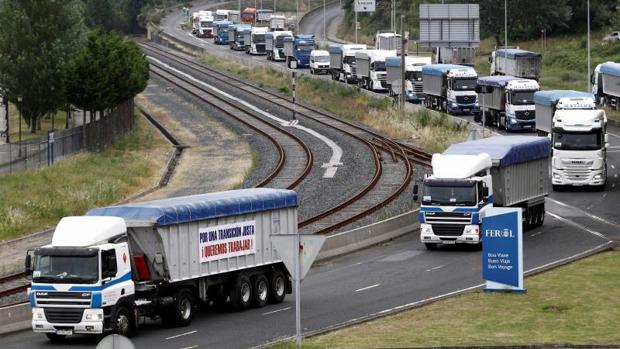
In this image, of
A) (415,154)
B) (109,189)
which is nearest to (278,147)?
(415,154)

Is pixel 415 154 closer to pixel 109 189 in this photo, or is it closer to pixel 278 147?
pixel 278 147

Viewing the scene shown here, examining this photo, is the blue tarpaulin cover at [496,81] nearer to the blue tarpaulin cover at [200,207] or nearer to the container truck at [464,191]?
the container truck at [464,191]

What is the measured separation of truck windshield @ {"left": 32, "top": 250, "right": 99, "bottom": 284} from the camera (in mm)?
29438

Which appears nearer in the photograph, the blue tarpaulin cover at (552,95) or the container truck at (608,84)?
the blue tarpaulin cover at (552,95)

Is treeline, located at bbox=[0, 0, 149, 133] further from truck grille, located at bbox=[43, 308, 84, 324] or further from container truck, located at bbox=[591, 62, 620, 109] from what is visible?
truck grille, located at bbox=[43, 308, 84, 324]

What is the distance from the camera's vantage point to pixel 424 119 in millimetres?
82062

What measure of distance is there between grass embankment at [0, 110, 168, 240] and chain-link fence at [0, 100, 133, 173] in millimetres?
887

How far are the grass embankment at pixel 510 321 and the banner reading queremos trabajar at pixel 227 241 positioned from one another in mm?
4555

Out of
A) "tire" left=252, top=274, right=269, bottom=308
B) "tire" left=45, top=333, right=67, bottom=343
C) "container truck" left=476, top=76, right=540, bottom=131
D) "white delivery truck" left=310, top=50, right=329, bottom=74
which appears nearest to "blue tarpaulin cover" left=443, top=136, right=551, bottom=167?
"tire" left=252, top=274, right=269, bottom=308

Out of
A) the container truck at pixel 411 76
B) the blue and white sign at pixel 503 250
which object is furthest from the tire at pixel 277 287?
the container truck at pixel 411 76

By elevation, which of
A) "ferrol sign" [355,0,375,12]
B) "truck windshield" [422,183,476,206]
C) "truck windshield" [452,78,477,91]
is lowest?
"truck windshield" [422,183,476,206]

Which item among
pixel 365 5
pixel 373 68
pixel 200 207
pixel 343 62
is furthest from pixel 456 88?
pixel 365 5

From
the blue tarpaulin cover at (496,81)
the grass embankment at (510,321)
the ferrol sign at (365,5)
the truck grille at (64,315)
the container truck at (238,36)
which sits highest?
the ferrol sign at (365,5)

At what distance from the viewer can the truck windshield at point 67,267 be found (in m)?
29.4
